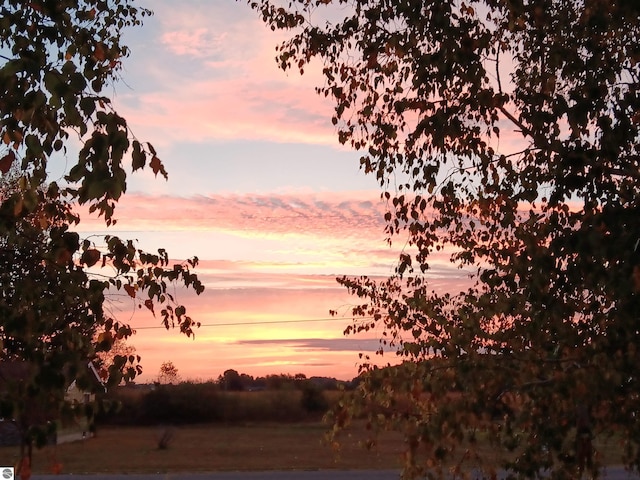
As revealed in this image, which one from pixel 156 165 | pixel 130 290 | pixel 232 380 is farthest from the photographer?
pixel 232 380

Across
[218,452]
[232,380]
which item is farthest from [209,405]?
[218,452]

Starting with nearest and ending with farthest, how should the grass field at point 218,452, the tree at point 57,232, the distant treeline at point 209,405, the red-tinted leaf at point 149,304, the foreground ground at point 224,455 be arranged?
the tree at point 57,232 < the red-tinted leaf at point 149,304 < the foreground ground at point 224,455 < the grass field at point 218,452 < the distant treeline at point 209,405

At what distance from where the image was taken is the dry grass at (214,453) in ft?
87.4

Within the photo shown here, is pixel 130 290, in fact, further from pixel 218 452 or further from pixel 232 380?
pixel 232 380

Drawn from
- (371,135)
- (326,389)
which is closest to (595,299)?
(371,135)

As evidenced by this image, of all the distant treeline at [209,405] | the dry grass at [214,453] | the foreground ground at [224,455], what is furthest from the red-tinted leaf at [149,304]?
the distant treeline at [209,405]

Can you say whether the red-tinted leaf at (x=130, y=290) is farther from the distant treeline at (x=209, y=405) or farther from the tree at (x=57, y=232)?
the distant treeline at (x=209, y=405)

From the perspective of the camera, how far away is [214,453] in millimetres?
31672

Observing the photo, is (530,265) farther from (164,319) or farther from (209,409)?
(209,409)

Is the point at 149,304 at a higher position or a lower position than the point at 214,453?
higher

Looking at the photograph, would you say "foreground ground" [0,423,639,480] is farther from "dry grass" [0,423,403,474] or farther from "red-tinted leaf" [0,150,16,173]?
"red-tinted leaf" [0,150,16,173]

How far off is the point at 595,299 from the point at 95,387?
15.1ft

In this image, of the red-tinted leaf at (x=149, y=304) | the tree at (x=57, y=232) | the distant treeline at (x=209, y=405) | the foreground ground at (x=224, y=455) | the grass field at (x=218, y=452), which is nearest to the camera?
the tree at (x=57, y=232)

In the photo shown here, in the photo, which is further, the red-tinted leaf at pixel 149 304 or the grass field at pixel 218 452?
the grass field at pixel 218 452
